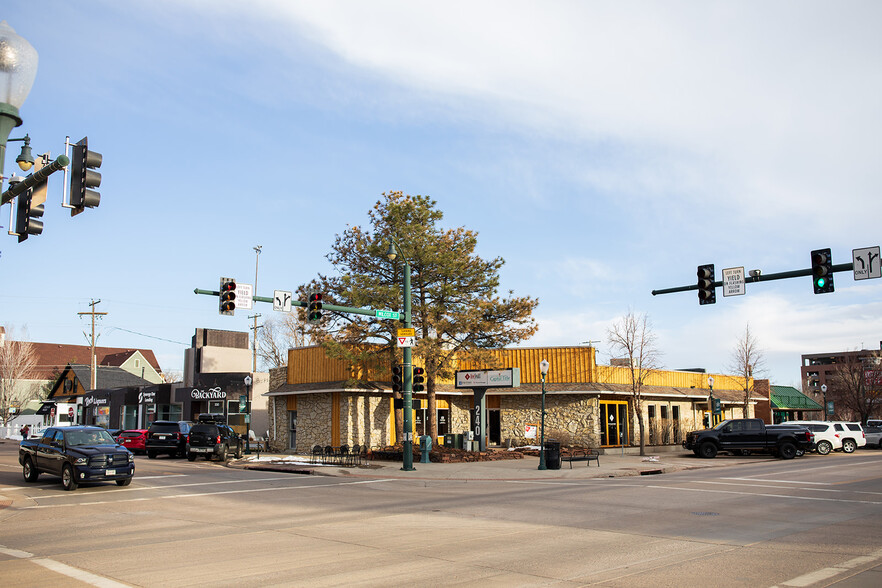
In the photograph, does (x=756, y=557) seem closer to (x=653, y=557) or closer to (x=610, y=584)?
(x=653, y=557)

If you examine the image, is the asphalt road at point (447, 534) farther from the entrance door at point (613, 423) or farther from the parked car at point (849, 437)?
the parked car at point (849, 437)

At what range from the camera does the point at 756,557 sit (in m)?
9.80

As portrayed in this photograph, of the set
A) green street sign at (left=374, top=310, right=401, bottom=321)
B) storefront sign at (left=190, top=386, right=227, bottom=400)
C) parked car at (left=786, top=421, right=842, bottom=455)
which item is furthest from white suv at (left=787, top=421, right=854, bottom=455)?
storefront sign at (left=190, top=386, right=227, bottom=400)

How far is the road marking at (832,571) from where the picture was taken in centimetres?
828

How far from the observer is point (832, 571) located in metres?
8.87

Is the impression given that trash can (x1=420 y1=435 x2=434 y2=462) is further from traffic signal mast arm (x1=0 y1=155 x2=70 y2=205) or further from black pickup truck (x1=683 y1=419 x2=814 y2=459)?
traffic signal mast arm (x1=0 y1=155 x2=70 y2=205)

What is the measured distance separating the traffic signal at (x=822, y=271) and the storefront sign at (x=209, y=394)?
36784 mm

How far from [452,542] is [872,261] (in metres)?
13.6

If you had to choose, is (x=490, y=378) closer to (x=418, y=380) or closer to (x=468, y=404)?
(x=418, y=380)

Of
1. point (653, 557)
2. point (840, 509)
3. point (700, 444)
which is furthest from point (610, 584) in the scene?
point (700, 444)

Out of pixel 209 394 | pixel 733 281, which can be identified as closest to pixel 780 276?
pixel 733 281

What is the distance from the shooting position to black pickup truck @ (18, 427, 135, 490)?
19.9 metres

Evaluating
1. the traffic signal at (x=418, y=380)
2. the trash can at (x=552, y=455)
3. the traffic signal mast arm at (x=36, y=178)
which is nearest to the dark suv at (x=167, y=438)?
the traffic signal at (x=418, y=380)

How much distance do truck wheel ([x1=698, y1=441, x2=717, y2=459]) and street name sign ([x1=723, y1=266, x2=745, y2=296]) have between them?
16.4 metres
